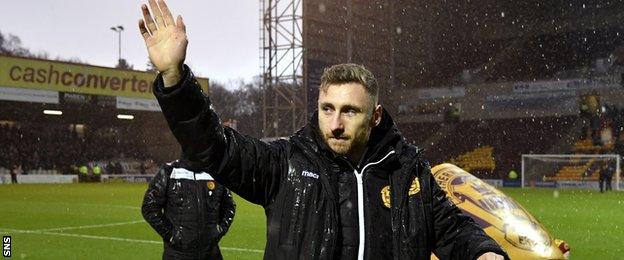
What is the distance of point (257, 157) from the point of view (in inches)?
104

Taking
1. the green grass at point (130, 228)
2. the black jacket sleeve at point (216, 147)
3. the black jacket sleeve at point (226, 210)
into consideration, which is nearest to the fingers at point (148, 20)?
the black jacket sleeve at point (216, 147)

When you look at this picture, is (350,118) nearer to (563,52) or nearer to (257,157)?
(257,157)

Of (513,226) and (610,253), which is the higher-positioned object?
(513,226)

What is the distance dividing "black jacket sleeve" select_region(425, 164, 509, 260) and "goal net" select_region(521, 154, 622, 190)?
94.2ft

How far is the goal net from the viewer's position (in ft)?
99.0

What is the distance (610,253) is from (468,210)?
7.82 m

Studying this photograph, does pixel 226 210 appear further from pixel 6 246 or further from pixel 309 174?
pixel 6 246

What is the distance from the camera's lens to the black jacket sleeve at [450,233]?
9.11ft

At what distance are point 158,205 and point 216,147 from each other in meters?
3.99

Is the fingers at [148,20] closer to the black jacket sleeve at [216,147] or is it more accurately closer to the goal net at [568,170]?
the black jacket sleeve at [216,147]

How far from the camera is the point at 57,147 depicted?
42812 mm

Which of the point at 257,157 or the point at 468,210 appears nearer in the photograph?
the point at 257,157

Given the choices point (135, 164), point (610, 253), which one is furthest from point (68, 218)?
point (135, 164)

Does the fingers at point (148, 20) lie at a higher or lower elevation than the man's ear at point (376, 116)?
higher
